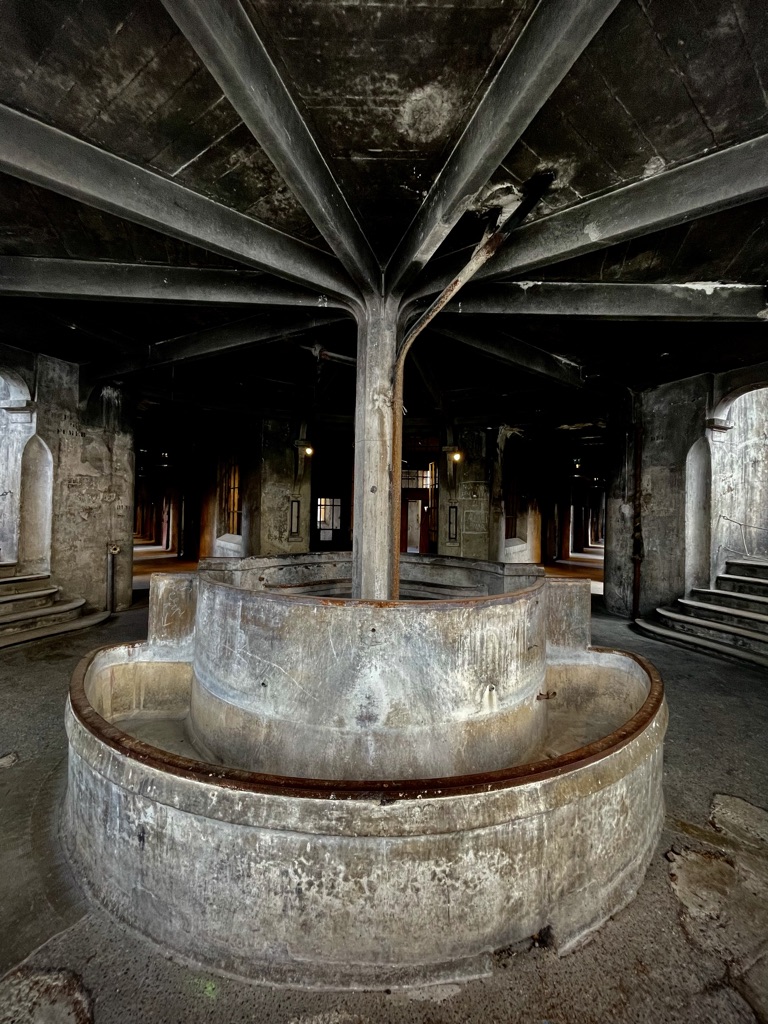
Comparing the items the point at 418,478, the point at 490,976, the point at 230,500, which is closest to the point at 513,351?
the point at 490,976

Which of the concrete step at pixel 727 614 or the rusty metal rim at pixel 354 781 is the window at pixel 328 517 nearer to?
the concrete step at pixel 727 614

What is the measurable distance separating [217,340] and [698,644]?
24.7 ft

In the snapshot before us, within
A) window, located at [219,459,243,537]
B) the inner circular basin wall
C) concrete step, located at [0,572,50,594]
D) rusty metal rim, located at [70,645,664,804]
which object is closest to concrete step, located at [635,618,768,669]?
the inner circular basin wall

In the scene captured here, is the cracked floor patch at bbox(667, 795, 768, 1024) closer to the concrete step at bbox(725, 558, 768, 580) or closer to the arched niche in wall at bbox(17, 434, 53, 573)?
the concrete step at bbox(725, 558, 768, 580)

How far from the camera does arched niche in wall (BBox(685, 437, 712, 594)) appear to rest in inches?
278

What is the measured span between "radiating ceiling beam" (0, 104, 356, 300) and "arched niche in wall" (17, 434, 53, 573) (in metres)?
5.10

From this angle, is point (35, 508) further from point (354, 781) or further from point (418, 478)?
point (418, 478)

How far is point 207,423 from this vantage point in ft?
35.4

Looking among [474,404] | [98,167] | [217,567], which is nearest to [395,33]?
[98,167]

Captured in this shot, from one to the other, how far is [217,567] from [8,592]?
13.3 ft

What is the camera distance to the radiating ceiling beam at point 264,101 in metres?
1.82

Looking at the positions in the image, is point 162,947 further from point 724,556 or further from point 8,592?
point 724,556

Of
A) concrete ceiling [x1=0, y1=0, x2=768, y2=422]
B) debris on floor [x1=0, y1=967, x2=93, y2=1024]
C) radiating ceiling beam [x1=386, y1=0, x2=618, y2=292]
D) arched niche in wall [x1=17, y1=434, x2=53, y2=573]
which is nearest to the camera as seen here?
debris on floor [x1=0, y1=967, x2=93, y2=1024]

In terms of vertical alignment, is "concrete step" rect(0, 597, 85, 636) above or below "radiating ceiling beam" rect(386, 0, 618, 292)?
below
